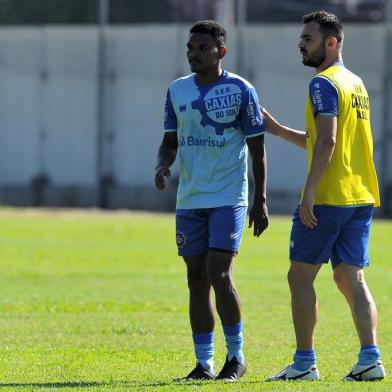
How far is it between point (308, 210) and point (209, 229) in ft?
2.56

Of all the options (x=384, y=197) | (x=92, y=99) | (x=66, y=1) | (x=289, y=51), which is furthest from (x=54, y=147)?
(x=384, y=197)

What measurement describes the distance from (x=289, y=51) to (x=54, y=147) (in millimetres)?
7528

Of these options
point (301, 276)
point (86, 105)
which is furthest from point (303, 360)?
point (86, 105)

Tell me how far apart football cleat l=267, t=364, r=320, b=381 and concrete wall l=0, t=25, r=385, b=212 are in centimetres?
2485

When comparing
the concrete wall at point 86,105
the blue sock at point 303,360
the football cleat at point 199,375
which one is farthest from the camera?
the concrete wall at point 86,105

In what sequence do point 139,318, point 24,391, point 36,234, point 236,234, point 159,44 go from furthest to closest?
1. point 159,44
2. point 36,234
3. point 139,318
4. point 236,234
5. point 24,391

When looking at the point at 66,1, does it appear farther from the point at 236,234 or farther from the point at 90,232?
the point at 236,234

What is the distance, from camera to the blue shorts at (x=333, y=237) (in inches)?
308

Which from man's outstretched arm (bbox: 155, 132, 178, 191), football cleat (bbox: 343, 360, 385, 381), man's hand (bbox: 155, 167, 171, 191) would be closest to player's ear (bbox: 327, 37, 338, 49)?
man's outstretched arm (bbox: 155, 132, 178, 191)

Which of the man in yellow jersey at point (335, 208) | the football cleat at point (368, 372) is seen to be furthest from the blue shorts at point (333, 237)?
the football cleat at point (368, 372)

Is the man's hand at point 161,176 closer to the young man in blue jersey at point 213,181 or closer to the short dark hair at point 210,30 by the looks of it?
the young man in blue jersey at point 213,181

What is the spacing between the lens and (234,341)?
26.4ft

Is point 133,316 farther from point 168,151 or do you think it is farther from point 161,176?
point 161,176

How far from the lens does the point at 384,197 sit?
31.4 meters
